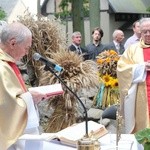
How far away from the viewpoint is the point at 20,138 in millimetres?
3154

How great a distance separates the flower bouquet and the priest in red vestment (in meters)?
1.63

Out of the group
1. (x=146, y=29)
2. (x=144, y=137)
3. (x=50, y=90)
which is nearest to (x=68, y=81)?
(x=146, y=29)

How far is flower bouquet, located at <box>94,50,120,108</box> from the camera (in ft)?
22.4

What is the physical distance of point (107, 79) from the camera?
691 cm

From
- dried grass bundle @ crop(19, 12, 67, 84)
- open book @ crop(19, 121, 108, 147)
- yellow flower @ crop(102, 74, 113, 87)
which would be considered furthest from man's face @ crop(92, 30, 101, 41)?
open book @ crop(19, 121, 108, 147)

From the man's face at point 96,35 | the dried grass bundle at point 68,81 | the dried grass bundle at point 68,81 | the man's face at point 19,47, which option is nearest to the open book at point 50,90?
the man's face at point 19,47

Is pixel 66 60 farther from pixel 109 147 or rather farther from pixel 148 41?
pixel 109 147

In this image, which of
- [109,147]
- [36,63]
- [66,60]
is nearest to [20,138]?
[109,147]

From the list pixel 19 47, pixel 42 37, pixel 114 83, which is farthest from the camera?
pixel 114 83

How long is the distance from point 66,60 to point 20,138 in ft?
6.85

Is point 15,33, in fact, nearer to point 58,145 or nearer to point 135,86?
point 58,145

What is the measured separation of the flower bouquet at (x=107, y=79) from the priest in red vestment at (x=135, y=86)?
1.63 metres

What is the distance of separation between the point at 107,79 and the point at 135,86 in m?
1.84

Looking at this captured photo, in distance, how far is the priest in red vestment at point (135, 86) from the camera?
500 cm
